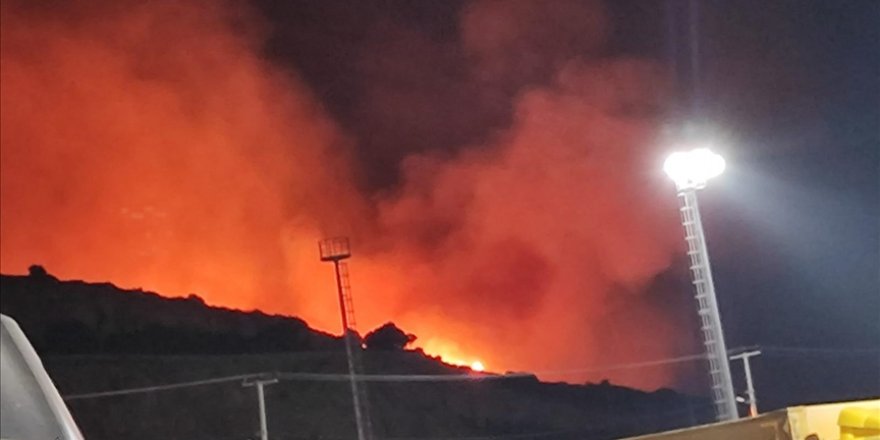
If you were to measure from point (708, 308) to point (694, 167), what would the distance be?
223 cm

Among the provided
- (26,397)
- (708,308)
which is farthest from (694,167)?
(26,397)

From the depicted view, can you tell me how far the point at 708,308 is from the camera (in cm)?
1772

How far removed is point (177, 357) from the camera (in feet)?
213

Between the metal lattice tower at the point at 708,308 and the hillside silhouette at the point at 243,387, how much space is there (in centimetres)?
3409

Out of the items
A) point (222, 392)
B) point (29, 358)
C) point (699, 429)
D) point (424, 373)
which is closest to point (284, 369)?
point (222, 392)

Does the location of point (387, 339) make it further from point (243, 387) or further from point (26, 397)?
point (26, 397)

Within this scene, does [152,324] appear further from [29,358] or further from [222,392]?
[29,358]

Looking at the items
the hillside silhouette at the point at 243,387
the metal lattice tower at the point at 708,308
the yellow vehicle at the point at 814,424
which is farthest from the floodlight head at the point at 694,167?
the hillside silhouette at the point at 243,387

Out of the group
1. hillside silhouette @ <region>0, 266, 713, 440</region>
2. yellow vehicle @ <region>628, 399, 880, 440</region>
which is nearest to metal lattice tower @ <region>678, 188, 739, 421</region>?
yellow vehicle @ <region>628, 399, 880, 440</region>

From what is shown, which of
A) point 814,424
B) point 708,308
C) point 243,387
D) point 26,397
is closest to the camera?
point 26,397

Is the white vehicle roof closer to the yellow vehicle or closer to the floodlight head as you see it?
the yellow vehicle

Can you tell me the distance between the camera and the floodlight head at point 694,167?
18.1 meters

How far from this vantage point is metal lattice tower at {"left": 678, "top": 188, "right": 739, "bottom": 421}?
17.4 meters

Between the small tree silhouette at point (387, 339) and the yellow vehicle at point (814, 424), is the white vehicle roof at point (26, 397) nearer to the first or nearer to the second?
the yellow vehicle at point (814, 424)
